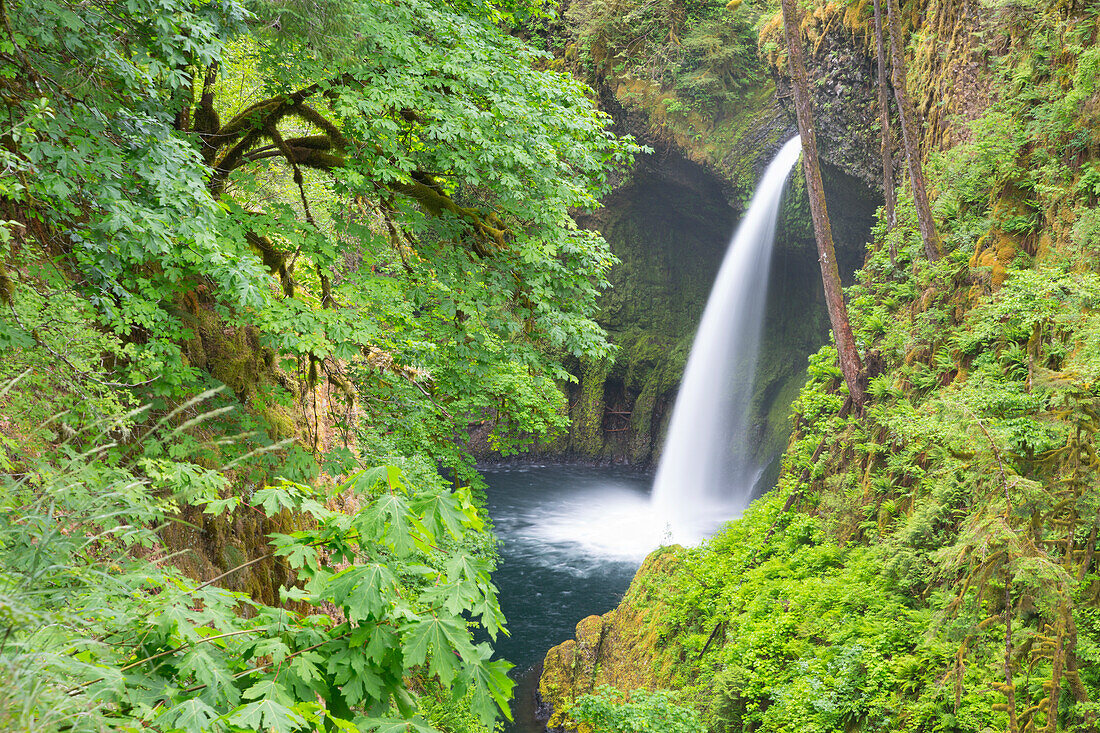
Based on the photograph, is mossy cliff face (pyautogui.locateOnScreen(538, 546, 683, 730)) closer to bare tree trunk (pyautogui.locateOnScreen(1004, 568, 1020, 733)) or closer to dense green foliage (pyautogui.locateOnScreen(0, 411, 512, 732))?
bare tree trunk (pyautogui.locateOnScreen(1004, 568, 1020, 733))

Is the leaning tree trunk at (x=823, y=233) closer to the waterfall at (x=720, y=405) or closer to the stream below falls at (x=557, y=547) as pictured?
the stream below falls at (x=557, y=547)

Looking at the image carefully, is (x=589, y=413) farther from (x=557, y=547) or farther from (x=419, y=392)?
(x=419, y=392)

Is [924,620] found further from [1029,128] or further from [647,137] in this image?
[647,137]

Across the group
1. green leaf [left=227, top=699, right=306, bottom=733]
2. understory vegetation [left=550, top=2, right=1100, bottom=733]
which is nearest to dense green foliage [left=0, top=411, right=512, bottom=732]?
green leaf [left=227, top=699, right=306, bottom=733]

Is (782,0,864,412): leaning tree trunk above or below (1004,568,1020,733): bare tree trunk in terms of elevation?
above

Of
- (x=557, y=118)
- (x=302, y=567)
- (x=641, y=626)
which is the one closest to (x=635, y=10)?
(x=557, y=118)

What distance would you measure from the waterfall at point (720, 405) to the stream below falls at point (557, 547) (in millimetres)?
1408

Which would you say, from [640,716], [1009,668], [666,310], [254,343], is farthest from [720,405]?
[254,343]

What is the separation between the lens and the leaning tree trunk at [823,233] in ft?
31.7

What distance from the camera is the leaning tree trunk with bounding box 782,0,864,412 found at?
965 cm

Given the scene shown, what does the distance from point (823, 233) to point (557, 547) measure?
10902 millimetres

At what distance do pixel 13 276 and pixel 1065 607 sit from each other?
726cm

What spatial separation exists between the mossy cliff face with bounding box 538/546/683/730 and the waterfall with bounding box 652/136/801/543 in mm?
8894

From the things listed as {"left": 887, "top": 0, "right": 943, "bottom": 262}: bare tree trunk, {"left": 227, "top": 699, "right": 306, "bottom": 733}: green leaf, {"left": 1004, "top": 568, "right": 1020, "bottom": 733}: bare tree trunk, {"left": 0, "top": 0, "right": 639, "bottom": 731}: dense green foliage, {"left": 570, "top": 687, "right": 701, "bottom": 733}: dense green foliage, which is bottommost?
{"left": 570, "top": 687, "right": 701, "bottom": 733}: dense green foliage
